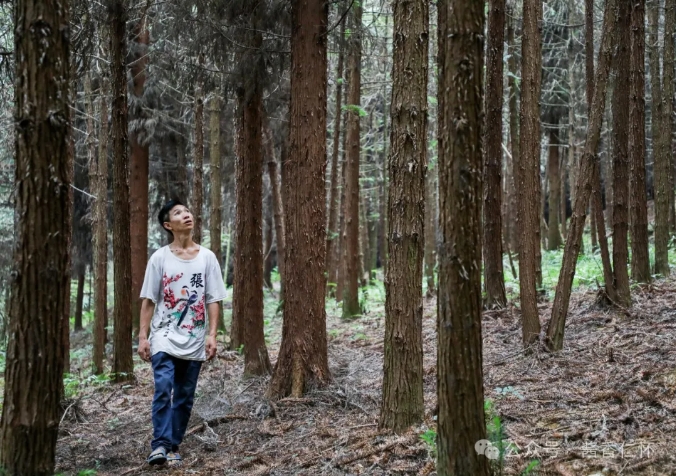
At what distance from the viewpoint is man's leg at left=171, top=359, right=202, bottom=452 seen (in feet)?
17.6

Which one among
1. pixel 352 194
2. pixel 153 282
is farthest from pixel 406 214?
pixel 352 194

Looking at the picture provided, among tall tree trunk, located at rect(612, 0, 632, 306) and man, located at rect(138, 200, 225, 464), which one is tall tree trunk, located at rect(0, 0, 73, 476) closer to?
man, located at rect(138, 200, 225, 464)

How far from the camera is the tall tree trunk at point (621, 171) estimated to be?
26.9ft

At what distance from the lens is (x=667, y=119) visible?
36.6 ft

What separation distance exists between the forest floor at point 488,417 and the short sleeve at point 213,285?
142cm

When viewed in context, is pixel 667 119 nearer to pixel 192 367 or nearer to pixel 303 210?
pixel 303 210

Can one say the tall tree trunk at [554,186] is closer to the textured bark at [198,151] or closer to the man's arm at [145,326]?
the textured bark at [198,151]

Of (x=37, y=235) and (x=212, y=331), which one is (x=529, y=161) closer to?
(x=212, y=331)

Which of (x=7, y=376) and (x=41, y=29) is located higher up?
(x=41, y=29)

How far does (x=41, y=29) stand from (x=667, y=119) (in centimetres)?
1110

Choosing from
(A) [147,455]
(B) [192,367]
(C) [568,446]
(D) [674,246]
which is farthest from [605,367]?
(D) [674,246]

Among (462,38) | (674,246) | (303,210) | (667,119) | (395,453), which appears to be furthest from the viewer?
(674,246)

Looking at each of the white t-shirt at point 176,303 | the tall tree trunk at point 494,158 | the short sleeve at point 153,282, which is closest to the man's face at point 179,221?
the white t-shirt at point 176,303

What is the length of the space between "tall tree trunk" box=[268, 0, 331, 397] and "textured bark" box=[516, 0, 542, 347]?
2.47 meters
